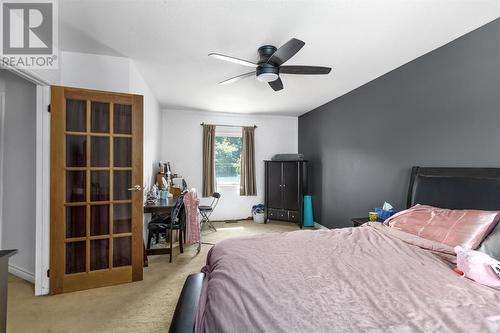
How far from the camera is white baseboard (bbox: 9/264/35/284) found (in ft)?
8.26

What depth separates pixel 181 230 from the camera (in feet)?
11.1

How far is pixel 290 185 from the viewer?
190 inches

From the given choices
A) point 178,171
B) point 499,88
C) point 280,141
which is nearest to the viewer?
point 499,88

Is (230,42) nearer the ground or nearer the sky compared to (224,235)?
nearer the sky

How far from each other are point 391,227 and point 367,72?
201 cm

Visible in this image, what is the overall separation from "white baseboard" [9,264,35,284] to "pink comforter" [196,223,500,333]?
7.51 feet

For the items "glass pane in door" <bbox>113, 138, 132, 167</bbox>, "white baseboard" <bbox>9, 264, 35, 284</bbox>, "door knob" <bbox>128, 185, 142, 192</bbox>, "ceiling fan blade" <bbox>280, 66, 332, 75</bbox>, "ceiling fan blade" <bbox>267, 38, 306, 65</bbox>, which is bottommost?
"white baseboard" <bbox>9, 264, 35, 284</bbox>

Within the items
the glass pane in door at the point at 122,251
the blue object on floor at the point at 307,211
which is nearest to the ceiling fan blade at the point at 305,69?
the glass pane in door at the point at 122,251

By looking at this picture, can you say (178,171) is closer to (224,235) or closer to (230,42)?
(224,235)

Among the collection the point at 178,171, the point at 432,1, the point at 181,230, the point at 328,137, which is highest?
the point at 432,1

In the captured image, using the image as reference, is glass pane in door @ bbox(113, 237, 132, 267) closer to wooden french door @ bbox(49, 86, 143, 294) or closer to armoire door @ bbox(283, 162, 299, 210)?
wooden french door @ bbox(49, 86, 143, 294)

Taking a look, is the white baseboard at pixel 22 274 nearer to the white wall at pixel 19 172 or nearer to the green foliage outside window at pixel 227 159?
the white wall at pixel 19 172

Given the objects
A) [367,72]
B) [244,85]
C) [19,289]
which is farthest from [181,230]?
[367,72]

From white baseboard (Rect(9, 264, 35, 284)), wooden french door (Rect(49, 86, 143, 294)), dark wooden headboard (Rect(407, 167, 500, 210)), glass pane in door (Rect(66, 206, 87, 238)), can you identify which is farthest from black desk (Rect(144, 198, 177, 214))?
dark wooden headboard (Rect(407, 167, 500, 210))
